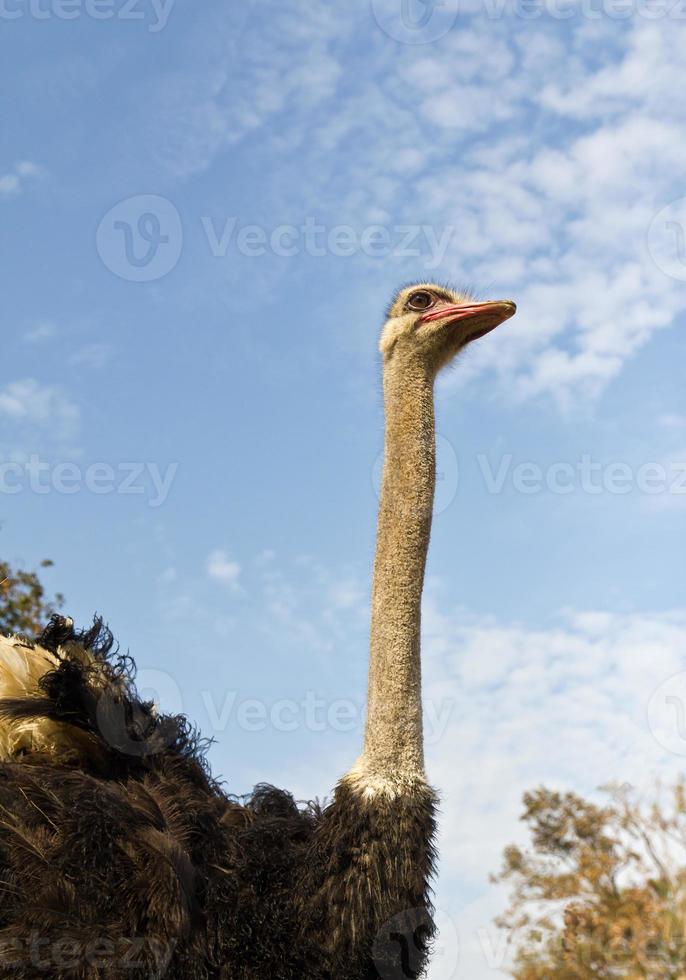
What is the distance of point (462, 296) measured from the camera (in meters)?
5.95

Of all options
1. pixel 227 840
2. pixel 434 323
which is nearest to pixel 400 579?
pixel 227 840

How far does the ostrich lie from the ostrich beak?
14.0 inches

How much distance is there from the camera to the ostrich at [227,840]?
433 centimetres

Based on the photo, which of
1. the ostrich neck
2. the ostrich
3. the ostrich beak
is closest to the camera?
the ostrich

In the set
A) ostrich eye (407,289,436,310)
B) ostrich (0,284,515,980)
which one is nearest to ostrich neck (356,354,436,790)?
A: ostrich (0,284,515,980)

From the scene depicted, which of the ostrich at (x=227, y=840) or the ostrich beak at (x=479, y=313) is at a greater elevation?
the ostrich beak at (x=479, y=313)

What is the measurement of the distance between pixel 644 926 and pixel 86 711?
9955 millimetres

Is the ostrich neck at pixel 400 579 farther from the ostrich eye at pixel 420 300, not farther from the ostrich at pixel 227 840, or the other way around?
the ostrich eye at pixel 420 300

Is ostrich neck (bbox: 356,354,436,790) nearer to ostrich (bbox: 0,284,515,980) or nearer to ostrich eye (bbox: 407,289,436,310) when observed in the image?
ostrich (bbox: 0,284,515,980)

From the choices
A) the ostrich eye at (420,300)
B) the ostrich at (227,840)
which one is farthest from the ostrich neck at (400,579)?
the ostrich eye at (420,300)

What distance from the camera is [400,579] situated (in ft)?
16.1

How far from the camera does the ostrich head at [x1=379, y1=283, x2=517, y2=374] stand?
559cm

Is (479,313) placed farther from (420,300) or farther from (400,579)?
(400,579)

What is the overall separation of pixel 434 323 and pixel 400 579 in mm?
1383
